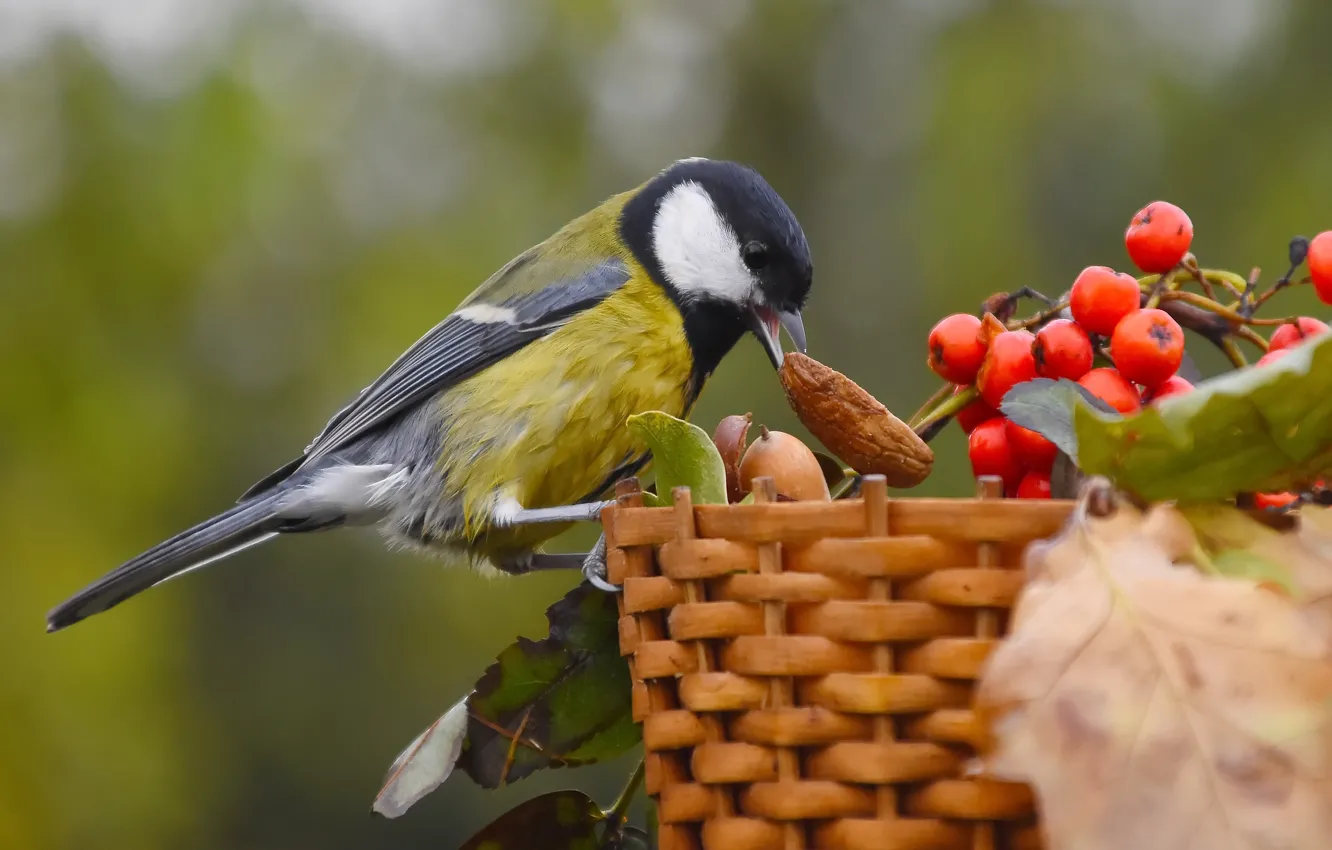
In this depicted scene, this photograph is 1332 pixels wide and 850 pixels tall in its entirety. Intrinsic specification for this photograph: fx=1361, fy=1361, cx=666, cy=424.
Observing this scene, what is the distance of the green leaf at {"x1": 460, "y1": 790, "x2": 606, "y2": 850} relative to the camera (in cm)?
83

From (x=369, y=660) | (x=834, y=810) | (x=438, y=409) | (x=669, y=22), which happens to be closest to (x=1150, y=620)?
(x=834, y=810)

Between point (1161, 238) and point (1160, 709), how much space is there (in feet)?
1.59

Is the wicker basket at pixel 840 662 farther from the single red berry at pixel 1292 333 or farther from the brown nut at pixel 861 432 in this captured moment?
the single red berry at pixel 1292 333

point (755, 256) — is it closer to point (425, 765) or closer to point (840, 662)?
point (425, 765)

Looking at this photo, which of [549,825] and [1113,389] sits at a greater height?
[1113,389]

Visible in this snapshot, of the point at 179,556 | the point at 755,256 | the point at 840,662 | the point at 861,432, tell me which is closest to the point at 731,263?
the point at 755,256

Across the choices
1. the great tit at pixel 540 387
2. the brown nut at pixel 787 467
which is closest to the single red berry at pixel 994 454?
the brown nut at pixel 787 467

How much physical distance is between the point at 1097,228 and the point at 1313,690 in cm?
305

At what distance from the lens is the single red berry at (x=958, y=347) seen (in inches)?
34.7

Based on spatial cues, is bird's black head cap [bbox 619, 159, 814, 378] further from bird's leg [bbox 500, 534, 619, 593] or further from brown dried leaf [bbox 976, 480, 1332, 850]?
brown dried leaf [bbox 976, 480, 1332, 850]

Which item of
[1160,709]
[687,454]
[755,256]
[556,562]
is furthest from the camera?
[755,256]

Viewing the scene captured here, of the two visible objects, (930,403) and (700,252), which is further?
(700,252)

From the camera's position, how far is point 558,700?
0.84 m

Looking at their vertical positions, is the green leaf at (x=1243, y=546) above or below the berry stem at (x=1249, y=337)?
above
